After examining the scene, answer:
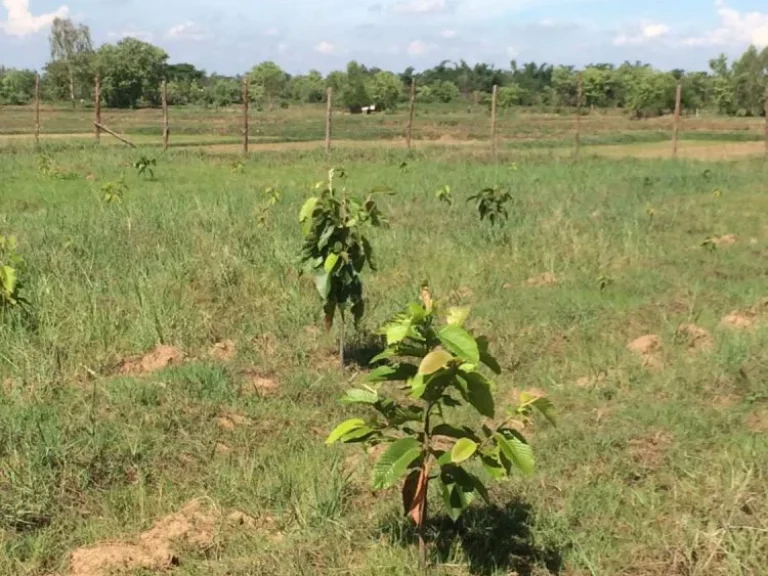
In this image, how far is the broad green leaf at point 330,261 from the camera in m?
4.65

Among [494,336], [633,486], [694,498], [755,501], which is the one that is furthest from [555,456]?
[494,336]

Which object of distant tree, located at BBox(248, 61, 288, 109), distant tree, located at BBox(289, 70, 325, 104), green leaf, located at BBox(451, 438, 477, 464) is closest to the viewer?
green leaf, located at BBox(451, 438, 477, 464)

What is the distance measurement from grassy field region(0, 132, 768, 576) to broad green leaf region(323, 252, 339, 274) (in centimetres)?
63

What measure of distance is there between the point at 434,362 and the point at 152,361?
9.45 ft

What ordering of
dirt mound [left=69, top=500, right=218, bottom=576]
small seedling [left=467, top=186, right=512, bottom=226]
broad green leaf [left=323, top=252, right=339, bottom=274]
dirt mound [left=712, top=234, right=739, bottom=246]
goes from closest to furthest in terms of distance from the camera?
1. dirt mound [left=69, top=500, right=218, bottom=576]
2. broad green leaf [left=323, top=252, right=339, bottom=274]
3. small seedling [left=467, top=186, right=512, bottom=226]
4. dirt mound [left=712, top=234, right=739, bottom=246]

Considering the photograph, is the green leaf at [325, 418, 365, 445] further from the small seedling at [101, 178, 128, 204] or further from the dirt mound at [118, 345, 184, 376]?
the small seedling at [101, 178, 128, 204]

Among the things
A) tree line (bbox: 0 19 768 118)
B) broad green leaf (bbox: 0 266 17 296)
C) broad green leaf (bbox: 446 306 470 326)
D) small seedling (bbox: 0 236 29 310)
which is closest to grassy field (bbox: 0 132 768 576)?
small seedling (bbox: 0 236 29 310)

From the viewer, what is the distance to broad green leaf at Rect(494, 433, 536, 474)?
7.77 ft

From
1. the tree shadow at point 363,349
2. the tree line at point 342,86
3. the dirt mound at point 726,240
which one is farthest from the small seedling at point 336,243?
the tree line at point 342,86

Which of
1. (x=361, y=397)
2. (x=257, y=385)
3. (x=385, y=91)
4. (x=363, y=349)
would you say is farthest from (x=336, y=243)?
(x=385, y=91)

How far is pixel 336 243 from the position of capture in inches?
186

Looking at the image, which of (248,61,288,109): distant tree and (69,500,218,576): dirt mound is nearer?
(69,500,218,576): dirt mound

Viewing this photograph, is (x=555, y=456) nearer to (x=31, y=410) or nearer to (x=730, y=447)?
(x=730, y=447)

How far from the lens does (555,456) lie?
360 centimetres
